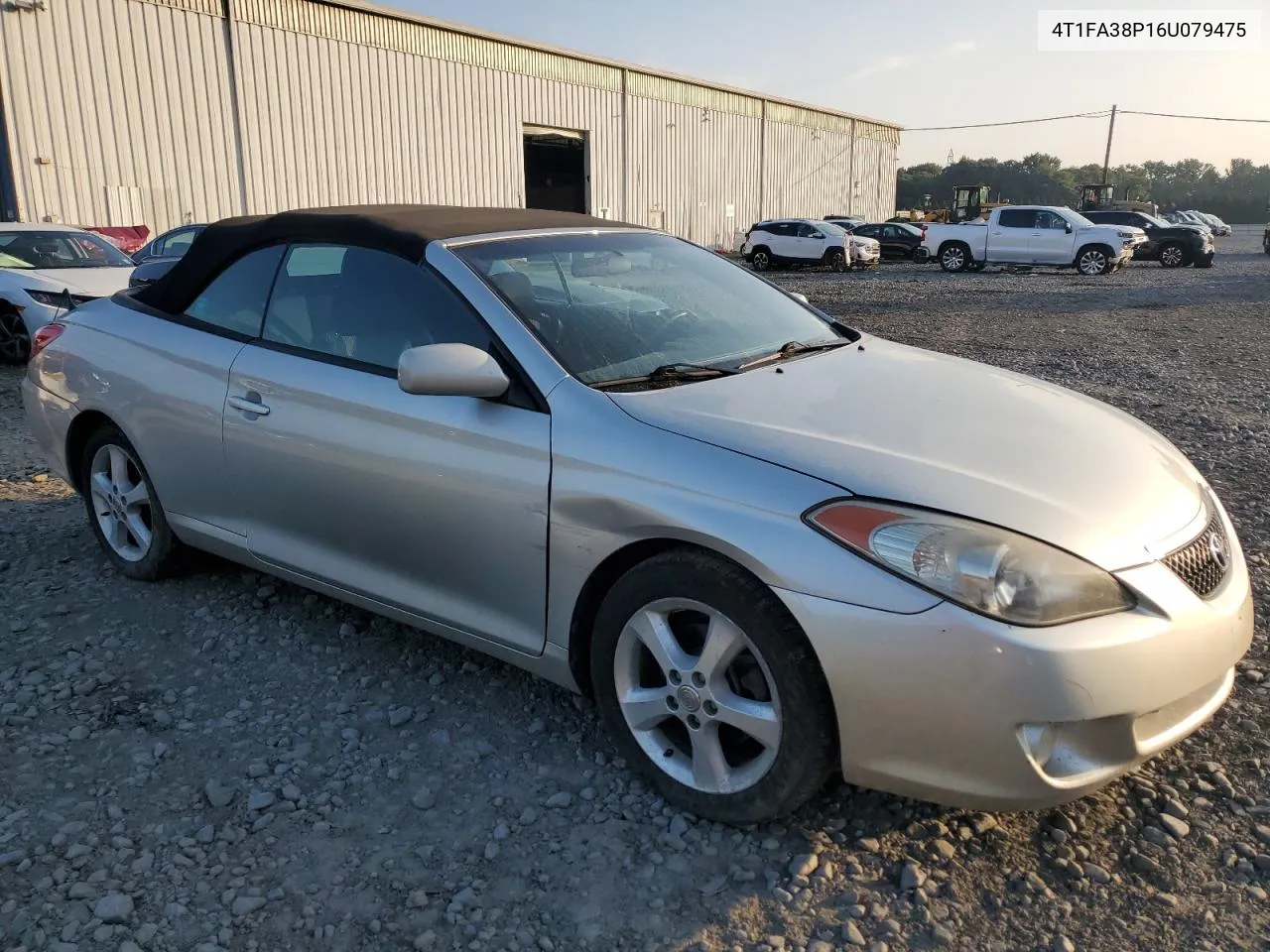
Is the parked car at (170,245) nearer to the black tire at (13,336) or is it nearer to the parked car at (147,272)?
the parked car at (147,272)

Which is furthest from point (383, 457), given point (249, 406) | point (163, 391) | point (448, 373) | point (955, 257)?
point (955, 257)

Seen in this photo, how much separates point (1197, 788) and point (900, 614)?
1193 mm

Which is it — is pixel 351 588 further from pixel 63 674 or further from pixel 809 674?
pixel 809 674

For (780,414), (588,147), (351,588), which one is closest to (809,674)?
(780,414)

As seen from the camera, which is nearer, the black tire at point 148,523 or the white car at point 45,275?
the black tire at point 148,523

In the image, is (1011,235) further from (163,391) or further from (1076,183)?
(1076,183)

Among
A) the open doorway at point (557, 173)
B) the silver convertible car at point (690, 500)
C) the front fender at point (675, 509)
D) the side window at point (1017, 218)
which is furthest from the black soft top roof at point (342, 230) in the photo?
the open doorway at point (557, 173)

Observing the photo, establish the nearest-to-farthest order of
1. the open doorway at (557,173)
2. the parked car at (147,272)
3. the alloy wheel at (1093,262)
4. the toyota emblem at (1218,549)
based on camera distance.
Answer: the toyota emblem at (1218,549) < the parked car at (147,272) < the alloy wheel at (1093,262) < the open doorway at (557,173)

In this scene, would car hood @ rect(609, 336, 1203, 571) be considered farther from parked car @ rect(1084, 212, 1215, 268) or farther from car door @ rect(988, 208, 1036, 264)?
→ parked car @ rect(1084, 212, 1215, 268)

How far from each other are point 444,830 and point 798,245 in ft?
89.7

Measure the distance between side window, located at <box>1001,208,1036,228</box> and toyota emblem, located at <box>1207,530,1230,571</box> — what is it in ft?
82.5

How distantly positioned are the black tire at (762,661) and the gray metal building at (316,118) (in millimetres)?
20078

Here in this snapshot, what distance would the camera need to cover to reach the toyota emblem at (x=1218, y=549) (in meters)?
2.52

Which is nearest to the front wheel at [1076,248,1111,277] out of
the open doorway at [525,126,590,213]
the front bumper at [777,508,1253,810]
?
the open doorway at [525,126,590,213]
